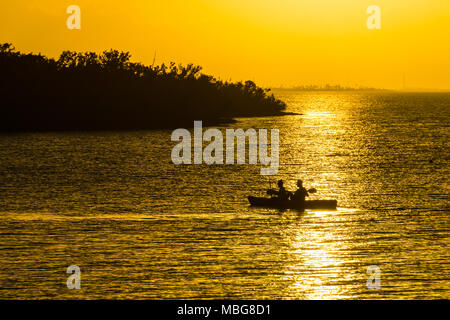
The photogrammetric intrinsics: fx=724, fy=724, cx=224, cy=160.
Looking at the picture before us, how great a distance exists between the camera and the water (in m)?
27.0

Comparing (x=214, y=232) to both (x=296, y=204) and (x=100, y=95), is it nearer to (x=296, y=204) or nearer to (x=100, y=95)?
(x=296, y=204)

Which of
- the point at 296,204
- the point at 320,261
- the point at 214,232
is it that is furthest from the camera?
the point at 296,204

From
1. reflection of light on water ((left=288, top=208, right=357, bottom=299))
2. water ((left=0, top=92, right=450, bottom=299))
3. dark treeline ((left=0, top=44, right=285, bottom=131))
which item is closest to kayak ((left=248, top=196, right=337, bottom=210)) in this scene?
Answer: water ((left=0, top=92, right=450, bottom=299))

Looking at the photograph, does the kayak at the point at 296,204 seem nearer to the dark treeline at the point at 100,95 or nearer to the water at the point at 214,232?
the water at the point at 214,232

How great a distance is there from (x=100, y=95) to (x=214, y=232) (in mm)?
125768

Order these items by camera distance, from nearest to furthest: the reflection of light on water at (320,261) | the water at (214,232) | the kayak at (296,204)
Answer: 1. the reflection of light on water at (320,261)
2. the water at (214,232)
3. the kayak at (296,204)

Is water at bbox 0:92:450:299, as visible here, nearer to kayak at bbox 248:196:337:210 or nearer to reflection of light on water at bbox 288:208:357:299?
reflection of light on water at bbox 288:208:357:299

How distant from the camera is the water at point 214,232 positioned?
27047 millimetres

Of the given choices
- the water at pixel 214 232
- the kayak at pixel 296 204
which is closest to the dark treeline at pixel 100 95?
the water at pixel 214 232

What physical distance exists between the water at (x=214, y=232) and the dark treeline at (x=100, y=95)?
66.6 meters

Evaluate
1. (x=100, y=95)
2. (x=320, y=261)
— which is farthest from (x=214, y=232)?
(x=100, y=95)

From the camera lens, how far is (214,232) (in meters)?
38.1
